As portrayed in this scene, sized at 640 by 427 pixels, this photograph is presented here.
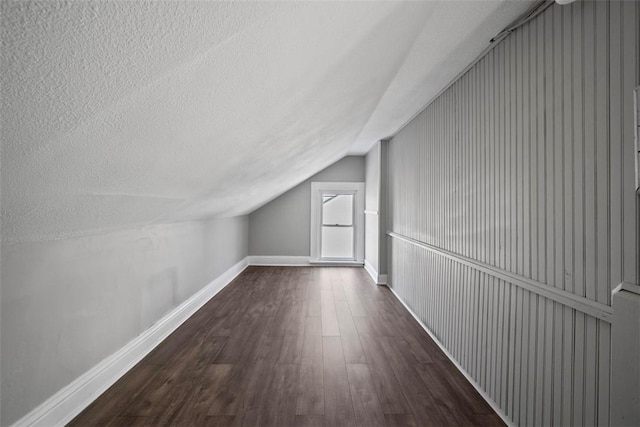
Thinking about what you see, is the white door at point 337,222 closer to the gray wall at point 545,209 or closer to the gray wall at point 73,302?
the gray wall at point 73,302

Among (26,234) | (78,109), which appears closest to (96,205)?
(26,234)

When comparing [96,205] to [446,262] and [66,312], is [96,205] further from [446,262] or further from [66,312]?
[446,262]

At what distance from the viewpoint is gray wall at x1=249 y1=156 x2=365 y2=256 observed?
6406mm

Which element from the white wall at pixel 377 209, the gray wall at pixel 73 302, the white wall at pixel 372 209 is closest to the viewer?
the gray wall at pixel 73 302

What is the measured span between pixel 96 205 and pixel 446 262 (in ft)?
7.93

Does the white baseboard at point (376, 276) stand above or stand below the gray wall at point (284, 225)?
below

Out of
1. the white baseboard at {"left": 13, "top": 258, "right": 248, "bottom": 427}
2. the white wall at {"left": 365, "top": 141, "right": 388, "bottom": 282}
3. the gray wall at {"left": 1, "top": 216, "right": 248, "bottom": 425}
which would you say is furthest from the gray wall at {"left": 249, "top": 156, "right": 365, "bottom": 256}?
the gray wall at {"left": 1, "top": 216, "right": 248, "bottom": 425}

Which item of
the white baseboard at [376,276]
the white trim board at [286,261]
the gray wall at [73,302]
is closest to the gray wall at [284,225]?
the white trim board at [286,261]

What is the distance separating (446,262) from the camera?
267 centimetres

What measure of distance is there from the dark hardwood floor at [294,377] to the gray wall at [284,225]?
2.78 meters

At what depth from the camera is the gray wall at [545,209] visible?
3.96 ft

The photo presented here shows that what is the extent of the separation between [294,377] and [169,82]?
1.95 meters

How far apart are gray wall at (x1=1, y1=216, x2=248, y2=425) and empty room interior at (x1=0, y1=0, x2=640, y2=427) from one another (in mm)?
12

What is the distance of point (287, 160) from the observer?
3.15m
